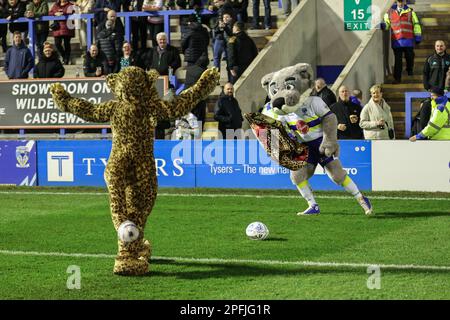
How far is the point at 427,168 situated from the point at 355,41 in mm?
8717

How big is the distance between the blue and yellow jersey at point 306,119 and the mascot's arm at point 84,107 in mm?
4620

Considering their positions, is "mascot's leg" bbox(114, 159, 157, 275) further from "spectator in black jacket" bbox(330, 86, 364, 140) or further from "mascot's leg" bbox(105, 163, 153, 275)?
"spectator in black jacket" bbox(330, 86, 364, 140)

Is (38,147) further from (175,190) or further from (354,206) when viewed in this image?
(354,206)

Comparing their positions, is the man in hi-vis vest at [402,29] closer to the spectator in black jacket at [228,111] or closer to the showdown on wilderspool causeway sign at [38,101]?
the spectator in black jacket at [228,111]

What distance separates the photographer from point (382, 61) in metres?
26.6

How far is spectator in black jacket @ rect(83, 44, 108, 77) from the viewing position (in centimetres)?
2591

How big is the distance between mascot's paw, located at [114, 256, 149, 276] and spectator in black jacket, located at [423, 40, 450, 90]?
41.6 ft

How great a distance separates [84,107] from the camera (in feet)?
40.8

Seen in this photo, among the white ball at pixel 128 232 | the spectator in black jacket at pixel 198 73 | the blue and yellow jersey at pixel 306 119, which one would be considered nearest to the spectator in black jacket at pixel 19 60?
the spectator in black jacket at pixel 198 73

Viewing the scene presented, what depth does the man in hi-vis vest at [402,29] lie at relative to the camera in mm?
25203

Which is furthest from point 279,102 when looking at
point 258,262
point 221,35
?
point 221,35

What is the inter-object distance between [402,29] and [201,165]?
632cm

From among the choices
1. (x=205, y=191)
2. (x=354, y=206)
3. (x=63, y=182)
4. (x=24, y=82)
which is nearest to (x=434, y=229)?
(x=354, y=206)

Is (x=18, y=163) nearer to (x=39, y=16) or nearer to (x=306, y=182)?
(x=39, y=16)
